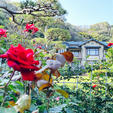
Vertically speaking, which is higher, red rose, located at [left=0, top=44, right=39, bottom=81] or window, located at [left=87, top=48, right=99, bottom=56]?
window, located at [left=87, top=48, right=99, bottom=56]

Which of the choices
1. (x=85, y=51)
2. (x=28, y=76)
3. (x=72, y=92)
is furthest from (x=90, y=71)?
(x=85, y=51)

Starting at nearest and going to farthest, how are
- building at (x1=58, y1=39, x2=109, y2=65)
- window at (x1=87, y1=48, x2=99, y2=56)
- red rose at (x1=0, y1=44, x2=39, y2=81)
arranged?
red rose at (x1=0, y1=44, x2=39, y2=81)
building at (x1=58, y1=39, x2=109, y2=65)
window at (x1=87, y1=48, x2=99, y2=56)

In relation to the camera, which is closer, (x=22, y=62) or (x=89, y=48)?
(x=22, y=62)

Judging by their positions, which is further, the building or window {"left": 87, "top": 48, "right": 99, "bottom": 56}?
window {"left": 87, "top": 48, "right": 99, "bottom": 56}

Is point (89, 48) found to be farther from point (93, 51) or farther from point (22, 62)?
point (22, 62)

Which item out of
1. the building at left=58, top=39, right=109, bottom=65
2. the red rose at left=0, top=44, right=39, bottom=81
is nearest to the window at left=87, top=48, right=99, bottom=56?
the building at left=58, top=39, right=109, bottom=65

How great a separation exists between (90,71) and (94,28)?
37.2 meters

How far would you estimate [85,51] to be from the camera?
1886cm

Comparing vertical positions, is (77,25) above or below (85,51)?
above

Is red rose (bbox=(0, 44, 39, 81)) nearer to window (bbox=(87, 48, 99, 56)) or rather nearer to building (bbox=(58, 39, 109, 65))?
building (bbox=(58, 39, 109, 65))

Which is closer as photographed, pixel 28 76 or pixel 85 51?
pixel 28 76

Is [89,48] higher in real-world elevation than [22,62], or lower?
higher

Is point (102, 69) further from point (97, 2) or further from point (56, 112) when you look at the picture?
point (97, 2)

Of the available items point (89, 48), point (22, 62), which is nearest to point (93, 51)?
point (89, 48)
